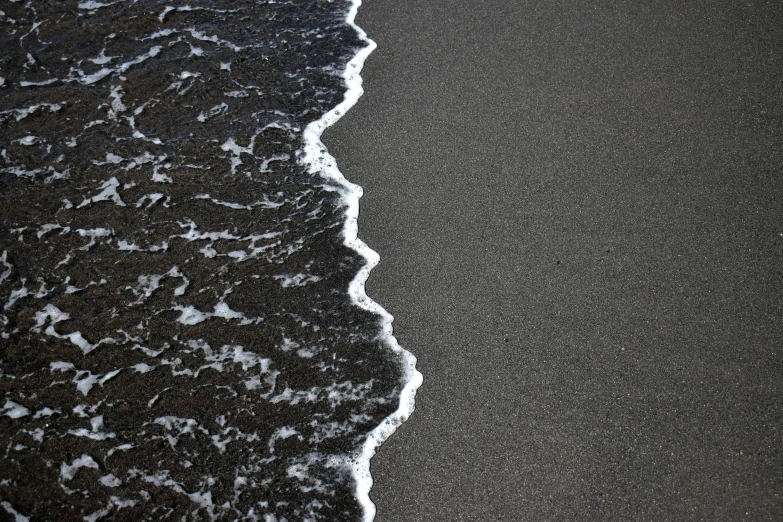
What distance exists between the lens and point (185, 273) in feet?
9.97

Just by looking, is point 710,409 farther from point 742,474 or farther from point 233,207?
point 233,207

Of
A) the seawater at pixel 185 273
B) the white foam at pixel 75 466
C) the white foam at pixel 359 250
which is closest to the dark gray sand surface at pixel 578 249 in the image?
the white foam at pixel 359 250

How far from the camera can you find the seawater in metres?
2.50

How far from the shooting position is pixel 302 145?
346 centimetres

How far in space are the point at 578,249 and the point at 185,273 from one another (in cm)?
194

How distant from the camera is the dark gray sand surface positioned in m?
2.41

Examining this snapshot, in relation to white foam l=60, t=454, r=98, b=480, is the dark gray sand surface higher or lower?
higher

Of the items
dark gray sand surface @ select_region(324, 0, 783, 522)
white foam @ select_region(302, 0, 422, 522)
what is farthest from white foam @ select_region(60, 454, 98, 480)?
dark gray sand surface @ select_region(324, 0, 783, 522)

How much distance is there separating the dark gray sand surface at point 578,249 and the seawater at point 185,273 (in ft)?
0.66

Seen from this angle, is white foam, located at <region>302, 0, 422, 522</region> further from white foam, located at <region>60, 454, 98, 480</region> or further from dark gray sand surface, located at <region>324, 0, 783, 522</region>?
white foam, located at <region>60, 454, 98, 480</region>

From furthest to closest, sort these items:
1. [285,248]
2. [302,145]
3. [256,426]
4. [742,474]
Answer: [302,145] → [285,248] → [256,426] → [742,474]

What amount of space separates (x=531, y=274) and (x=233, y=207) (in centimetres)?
160

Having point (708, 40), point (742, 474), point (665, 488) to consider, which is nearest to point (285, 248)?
point (665, 488)

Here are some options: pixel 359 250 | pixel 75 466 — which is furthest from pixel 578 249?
pixel 75 466
